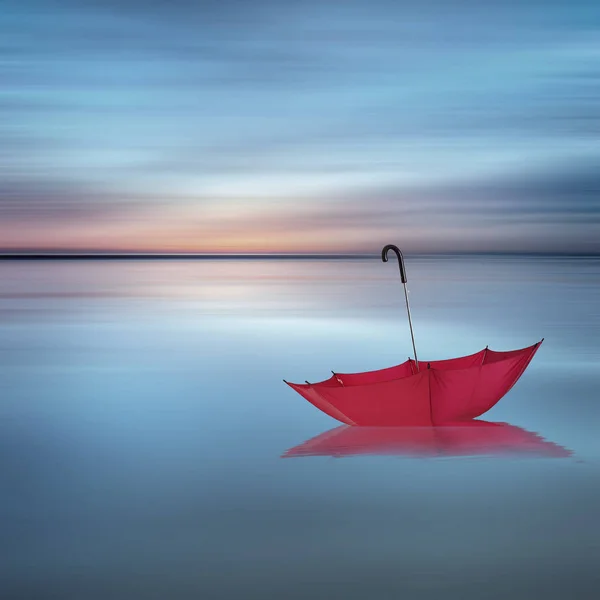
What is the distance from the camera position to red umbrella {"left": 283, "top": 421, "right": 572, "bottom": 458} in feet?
13.9

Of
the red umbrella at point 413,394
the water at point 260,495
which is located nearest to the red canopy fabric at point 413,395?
the red umbrella at point 413,394

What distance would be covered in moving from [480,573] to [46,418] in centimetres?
338

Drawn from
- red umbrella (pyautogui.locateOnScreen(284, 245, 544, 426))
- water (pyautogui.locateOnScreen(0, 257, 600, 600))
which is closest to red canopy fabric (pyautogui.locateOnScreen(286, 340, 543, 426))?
red umbrella (pyautogui.locateOnScreen(284, 245, 544, 426))

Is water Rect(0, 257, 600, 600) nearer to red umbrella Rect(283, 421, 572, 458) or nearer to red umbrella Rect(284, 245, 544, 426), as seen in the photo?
red umbrella Rect(283, 421, 572, 458)

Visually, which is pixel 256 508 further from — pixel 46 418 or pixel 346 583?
pixel 46 418

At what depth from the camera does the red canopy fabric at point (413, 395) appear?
14.8ft

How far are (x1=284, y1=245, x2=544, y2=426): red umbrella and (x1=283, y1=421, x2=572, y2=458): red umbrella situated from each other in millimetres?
68

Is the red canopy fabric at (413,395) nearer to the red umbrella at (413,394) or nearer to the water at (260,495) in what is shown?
the red umbrella at (413,394)

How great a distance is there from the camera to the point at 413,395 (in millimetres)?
4543

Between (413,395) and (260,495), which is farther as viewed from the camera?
(413,395)

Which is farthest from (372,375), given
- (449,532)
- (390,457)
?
(449,532)

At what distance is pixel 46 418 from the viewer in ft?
17.6

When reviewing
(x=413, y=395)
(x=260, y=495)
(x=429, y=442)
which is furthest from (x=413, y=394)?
(x=260, y=495)

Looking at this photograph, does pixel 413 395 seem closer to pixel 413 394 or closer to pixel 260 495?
pixel 413 394
